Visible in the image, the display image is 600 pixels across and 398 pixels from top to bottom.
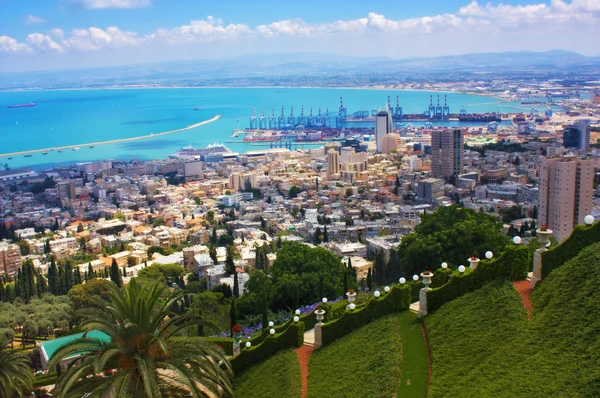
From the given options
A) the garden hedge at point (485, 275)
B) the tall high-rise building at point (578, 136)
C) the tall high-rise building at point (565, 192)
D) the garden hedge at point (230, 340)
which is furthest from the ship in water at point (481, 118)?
the garden hedge at point (485, 275)

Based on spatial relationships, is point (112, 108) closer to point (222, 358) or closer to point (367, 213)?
point (367, 213)

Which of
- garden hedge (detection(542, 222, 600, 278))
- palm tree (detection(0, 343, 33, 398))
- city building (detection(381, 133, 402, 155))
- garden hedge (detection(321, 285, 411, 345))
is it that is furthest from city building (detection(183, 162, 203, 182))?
garden hedge (detection(542, 222, 600, 278))

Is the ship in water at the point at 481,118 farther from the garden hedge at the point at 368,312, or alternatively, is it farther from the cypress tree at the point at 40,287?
the garden hedge at the point at 368,312

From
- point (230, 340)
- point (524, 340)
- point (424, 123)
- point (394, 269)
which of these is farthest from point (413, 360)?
point (424, 123)

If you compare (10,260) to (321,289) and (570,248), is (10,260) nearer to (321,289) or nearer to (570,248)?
(321,289)

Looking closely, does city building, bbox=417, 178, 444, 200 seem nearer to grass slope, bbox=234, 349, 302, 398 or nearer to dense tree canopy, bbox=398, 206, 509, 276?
dense tree canopy, bbox=398, 206, 509, 276

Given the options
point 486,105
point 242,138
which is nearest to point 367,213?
point 242,138
